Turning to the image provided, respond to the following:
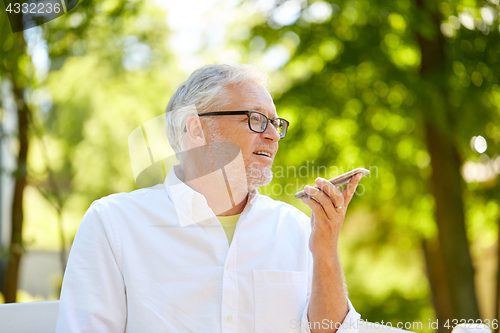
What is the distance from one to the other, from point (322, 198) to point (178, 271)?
57 cm

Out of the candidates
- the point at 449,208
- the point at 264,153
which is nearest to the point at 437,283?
the point at 449,208

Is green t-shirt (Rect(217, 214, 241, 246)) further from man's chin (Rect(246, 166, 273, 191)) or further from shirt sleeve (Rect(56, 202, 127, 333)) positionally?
shirt sleeve (Rect(56, 202, 127, 333))

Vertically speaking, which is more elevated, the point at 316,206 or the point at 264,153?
the point at 264,153

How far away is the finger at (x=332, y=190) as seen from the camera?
1.44m

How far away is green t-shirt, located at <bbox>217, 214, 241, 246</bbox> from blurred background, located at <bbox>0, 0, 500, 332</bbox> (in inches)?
80.5

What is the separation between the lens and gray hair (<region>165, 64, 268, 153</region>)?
1.84 metres

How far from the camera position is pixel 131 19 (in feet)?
13.9

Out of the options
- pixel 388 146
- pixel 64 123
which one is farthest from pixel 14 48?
pixel 388 146

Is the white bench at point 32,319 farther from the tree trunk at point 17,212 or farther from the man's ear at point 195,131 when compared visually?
the tree trunk at point 17,212

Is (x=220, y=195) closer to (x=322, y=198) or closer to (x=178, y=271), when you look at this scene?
(x=178, y=271)

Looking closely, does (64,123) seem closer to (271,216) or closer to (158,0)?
(158,0)

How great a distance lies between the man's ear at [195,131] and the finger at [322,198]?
58cm

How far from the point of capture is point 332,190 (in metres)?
1.45

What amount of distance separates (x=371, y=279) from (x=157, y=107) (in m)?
4.40
